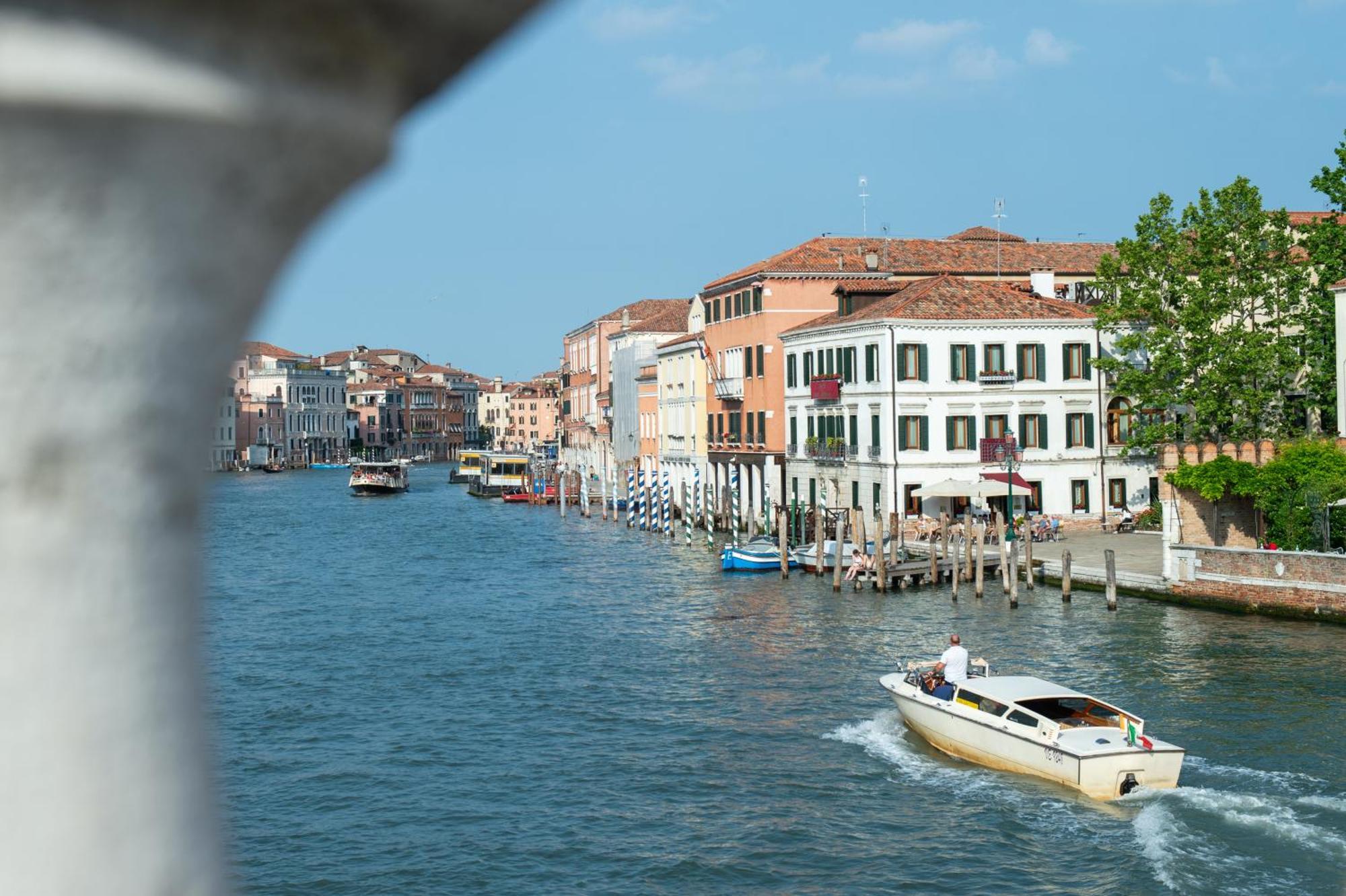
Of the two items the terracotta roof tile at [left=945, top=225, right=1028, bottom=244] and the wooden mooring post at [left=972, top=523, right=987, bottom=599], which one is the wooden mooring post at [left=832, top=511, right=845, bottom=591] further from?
the terracotta roof tile at [left=945, top=225, right=1028, bottom=244]

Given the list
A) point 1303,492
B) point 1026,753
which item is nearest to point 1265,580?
point 1303,492

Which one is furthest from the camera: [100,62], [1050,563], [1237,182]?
[1237,182]

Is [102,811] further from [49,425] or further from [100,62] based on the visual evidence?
[100,62]

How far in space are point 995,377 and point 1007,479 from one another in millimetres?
3250

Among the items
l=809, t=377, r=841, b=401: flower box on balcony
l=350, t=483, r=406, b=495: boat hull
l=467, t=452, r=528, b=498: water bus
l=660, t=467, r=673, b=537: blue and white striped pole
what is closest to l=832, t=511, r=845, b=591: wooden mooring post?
l=809, t=377, r=841, b=401: flower box on balcony

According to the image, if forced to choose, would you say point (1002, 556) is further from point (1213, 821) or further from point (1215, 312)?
point (1213, 821)

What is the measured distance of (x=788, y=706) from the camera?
20.0 meters

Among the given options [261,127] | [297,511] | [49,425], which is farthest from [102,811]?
[297,511]

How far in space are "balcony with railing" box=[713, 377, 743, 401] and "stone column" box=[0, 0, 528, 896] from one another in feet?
169

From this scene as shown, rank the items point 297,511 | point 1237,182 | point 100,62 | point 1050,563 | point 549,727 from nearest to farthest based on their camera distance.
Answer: point 100,62, point 549,727, point 1050,563, point 1237,182, point 297,511

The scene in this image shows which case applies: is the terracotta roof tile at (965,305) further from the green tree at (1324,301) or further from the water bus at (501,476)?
the water bus at (501,476)

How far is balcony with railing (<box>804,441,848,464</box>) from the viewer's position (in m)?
43.7

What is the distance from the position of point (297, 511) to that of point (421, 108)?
257 feet

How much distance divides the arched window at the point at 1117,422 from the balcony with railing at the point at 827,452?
7603mm
